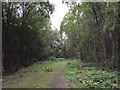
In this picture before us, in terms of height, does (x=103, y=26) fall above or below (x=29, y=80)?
above

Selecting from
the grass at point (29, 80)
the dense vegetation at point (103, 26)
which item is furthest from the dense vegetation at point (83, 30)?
the grass at point (29, 80)

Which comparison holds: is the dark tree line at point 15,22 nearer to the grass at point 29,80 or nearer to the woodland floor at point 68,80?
the grass at point 29,80

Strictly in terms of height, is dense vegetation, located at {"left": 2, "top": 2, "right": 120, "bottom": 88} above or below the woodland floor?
above

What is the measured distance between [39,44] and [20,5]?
21.5 m

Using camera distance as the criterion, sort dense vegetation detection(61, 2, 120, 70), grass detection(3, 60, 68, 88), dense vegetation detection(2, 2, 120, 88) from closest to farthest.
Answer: grass detection(3, 60, 68, 88), dense vegetation detection(2, 2, 120, 88), dense vegetation detection(61, 2, 120, 70)

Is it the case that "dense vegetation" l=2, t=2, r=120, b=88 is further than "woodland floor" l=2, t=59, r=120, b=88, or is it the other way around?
"dense vegetation" l=2, t=2, r=120, b=88

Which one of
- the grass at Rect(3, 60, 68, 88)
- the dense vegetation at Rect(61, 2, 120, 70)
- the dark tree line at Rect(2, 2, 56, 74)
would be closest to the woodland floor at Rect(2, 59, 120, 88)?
the grass at Rect(3, 60, 68, 88)

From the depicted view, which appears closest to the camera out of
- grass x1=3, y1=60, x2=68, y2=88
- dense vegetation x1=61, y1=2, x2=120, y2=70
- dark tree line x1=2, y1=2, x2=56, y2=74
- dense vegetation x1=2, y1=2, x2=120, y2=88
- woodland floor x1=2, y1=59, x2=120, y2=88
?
woodland floor x1=2, y1=59, x2=120, y2=88

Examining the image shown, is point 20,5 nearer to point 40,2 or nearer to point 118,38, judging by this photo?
point 40,2

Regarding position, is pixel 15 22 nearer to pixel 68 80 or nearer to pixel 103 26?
pixel 103 26

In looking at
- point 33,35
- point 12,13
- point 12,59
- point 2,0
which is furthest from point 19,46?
point 2,0

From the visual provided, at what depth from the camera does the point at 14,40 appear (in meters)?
36.3

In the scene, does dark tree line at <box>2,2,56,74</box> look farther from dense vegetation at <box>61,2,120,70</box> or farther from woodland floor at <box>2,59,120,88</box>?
woodland floor at <box>2,59,120,88</box>

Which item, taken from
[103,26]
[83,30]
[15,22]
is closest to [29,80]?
[15,22]
